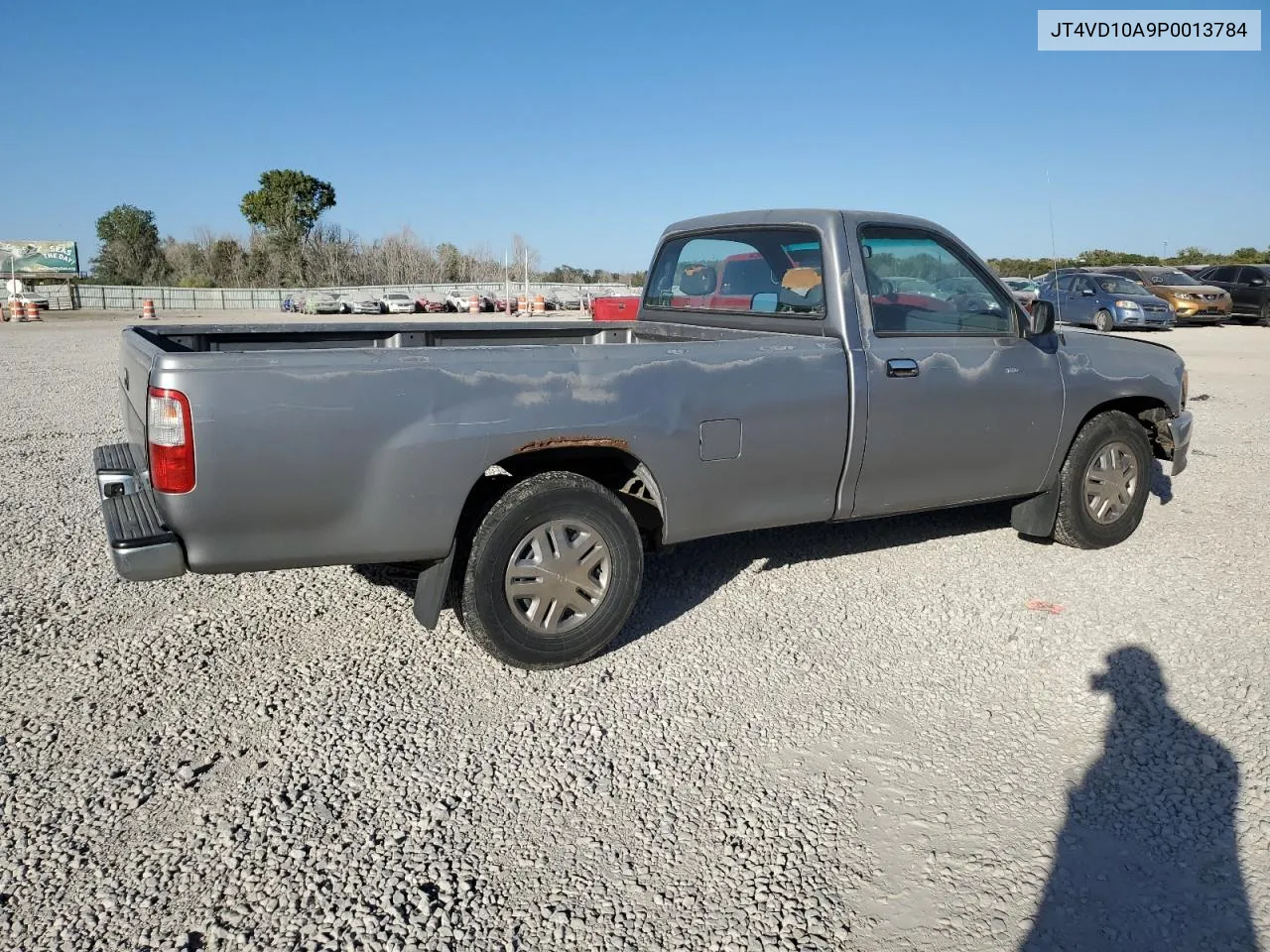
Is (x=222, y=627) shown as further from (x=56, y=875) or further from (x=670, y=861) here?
(x=670, y=861)

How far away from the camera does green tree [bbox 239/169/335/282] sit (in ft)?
256

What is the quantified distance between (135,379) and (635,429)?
2045 millimetres

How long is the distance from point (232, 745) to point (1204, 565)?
5095 millimetres

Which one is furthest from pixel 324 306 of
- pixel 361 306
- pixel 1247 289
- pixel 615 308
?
pixel 615 308

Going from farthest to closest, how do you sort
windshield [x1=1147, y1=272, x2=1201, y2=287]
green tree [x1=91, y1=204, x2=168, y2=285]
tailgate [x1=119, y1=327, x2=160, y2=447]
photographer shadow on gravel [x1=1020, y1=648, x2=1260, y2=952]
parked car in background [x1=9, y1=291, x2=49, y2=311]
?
green tree [x1=91, y1=204, x2=168, y2=285] < parked car in background [x1=9, y1=291, x2=49, y2=311] < windshield [x1=1147, y1=272, x2=1201, y2=287] < tailgate [x1=119, y1=327, x2=160, y2=447] < photographer shadow on gravel [x1=1020, y1=648, x2=1260, y2=952]

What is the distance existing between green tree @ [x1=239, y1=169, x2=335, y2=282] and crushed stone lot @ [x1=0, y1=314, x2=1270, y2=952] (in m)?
79.4

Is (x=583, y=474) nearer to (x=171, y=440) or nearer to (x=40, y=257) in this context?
(x=171, y=440)

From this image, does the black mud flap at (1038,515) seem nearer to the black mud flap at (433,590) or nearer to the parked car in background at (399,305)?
the black mud flap at (433,590)

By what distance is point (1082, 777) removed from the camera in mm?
3168

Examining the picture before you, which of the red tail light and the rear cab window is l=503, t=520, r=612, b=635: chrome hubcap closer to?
the red tail light

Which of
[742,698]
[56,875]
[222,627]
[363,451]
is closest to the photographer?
[56,875]

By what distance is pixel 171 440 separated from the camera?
314cm

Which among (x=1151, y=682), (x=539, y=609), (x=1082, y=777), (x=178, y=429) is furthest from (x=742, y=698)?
(x=178, y=429)

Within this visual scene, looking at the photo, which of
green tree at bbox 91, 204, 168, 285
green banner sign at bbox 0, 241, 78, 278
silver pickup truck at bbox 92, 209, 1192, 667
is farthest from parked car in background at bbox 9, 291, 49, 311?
silver pickup truck at bbox 92, 209, 1192, 667
